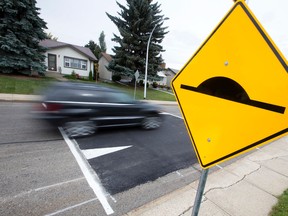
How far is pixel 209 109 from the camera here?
136 centimetres

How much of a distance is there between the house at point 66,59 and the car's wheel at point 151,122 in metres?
20.0

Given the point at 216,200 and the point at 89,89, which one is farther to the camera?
the point at 89,89

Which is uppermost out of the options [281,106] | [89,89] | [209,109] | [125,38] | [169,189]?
[125,38]

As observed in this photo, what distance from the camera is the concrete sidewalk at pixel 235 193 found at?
107 inches

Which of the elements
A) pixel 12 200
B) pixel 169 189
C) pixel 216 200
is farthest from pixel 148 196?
pixel 12 200

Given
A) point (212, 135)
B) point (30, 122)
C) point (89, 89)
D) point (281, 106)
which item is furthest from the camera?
point (30, 122)

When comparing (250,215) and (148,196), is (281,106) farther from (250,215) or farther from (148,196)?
(148,196)

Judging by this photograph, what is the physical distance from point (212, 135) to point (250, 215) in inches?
91.0

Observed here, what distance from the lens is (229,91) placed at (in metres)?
1.23

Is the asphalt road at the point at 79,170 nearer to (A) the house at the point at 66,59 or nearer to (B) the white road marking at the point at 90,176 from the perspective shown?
(B) the white road marking at the point at 90,176

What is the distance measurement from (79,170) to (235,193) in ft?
10.4

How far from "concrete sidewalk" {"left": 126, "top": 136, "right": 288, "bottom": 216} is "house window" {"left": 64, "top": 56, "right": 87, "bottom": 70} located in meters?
24.2

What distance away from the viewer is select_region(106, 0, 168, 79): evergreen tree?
67.3ft

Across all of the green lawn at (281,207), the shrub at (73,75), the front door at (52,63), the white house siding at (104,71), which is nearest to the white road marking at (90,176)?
the green lawn at (281,207)
